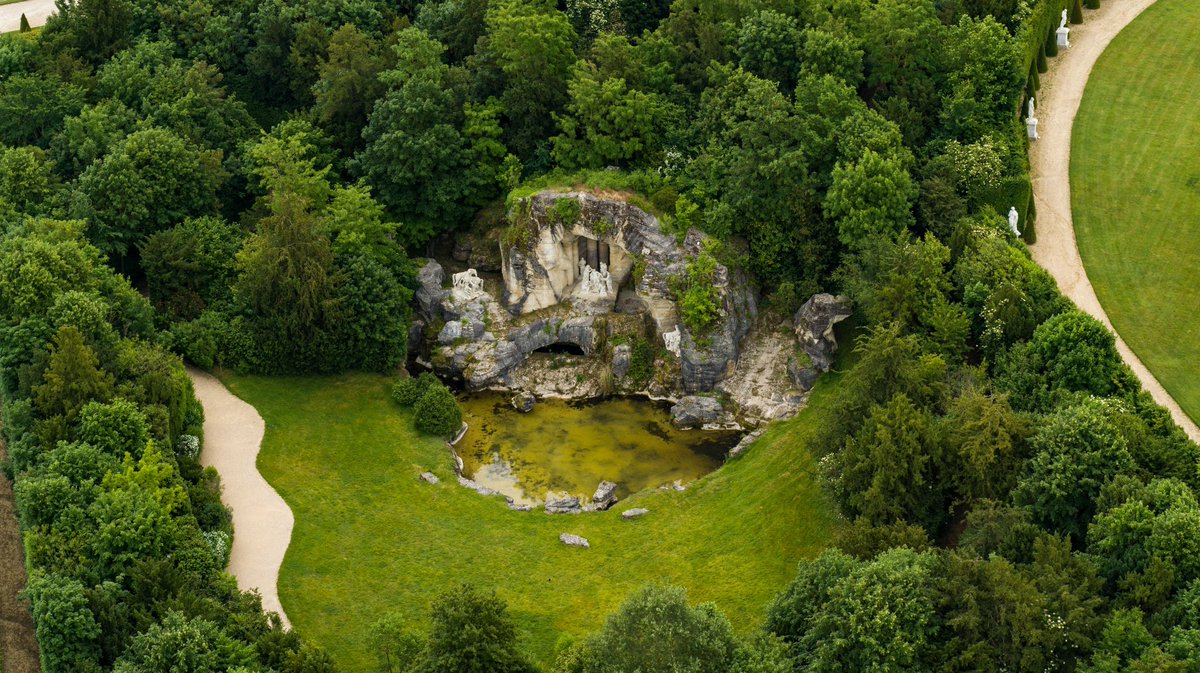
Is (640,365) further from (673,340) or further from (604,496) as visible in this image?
(604,496)

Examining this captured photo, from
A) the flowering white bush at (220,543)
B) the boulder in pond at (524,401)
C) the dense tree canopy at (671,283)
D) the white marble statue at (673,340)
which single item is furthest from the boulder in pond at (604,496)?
the flowering white bush at (220,543)

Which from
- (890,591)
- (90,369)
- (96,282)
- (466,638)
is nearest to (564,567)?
(466,638)

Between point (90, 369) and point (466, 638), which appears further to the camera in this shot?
point (90, 369)

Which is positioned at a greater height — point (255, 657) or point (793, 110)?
point (793, 110)

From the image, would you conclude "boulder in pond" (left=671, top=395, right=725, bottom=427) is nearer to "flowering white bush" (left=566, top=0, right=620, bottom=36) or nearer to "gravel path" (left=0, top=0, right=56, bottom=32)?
"flowering white bush" (left=566, top=0, right=620, bottom=36)

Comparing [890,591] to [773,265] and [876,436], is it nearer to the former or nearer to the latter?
[876,436]

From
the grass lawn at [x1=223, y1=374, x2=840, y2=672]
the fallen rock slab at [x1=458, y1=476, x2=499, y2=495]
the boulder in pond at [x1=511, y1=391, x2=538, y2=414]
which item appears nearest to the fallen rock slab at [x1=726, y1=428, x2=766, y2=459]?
the grass lawn at [x1=223, y1=374, x2=840, y2=672]
